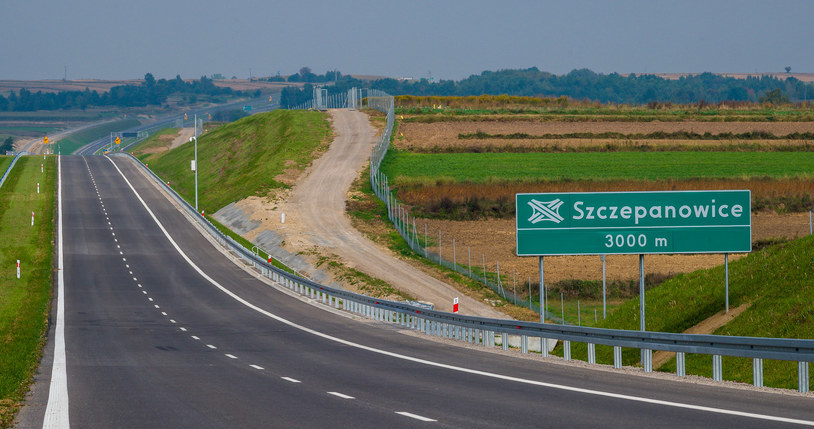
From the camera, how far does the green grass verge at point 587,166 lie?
256 feet

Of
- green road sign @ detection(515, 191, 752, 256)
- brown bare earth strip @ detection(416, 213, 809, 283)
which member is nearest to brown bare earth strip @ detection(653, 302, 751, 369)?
green road sign @ detection(515, 191, 752, 256)

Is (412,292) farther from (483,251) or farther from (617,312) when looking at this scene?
(617,312)

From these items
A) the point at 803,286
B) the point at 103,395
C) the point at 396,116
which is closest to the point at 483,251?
the point at 803,286

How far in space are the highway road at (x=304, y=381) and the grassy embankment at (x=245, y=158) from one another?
26.6 metres

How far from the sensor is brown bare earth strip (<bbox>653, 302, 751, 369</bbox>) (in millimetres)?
25250

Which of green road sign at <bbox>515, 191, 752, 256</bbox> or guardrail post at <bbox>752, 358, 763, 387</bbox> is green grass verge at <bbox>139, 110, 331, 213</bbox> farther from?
guardrail post at <bbox>752, 358, 763, 387</bbox>

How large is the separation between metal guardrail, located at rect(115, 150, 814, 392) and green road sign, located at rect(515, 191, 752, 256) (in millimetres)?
3020

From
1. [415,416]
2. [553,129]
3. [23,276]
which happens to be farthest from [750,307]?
[553,129]

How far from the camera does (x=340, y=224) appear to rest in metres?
68.6

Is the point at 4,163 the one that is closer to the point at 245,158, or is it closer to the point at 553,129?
the point at 245,158

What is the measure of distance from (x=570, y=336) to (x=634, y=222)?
5.20 meters

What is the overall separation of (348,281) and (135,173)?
66.0 metres

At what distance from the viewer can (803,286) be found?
23516mm

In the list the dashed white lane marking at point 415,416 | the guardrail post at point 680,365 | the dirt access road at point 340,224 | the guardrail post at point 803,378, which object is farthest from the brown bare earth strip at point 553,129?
the dashed white lane marking at point 415,416
